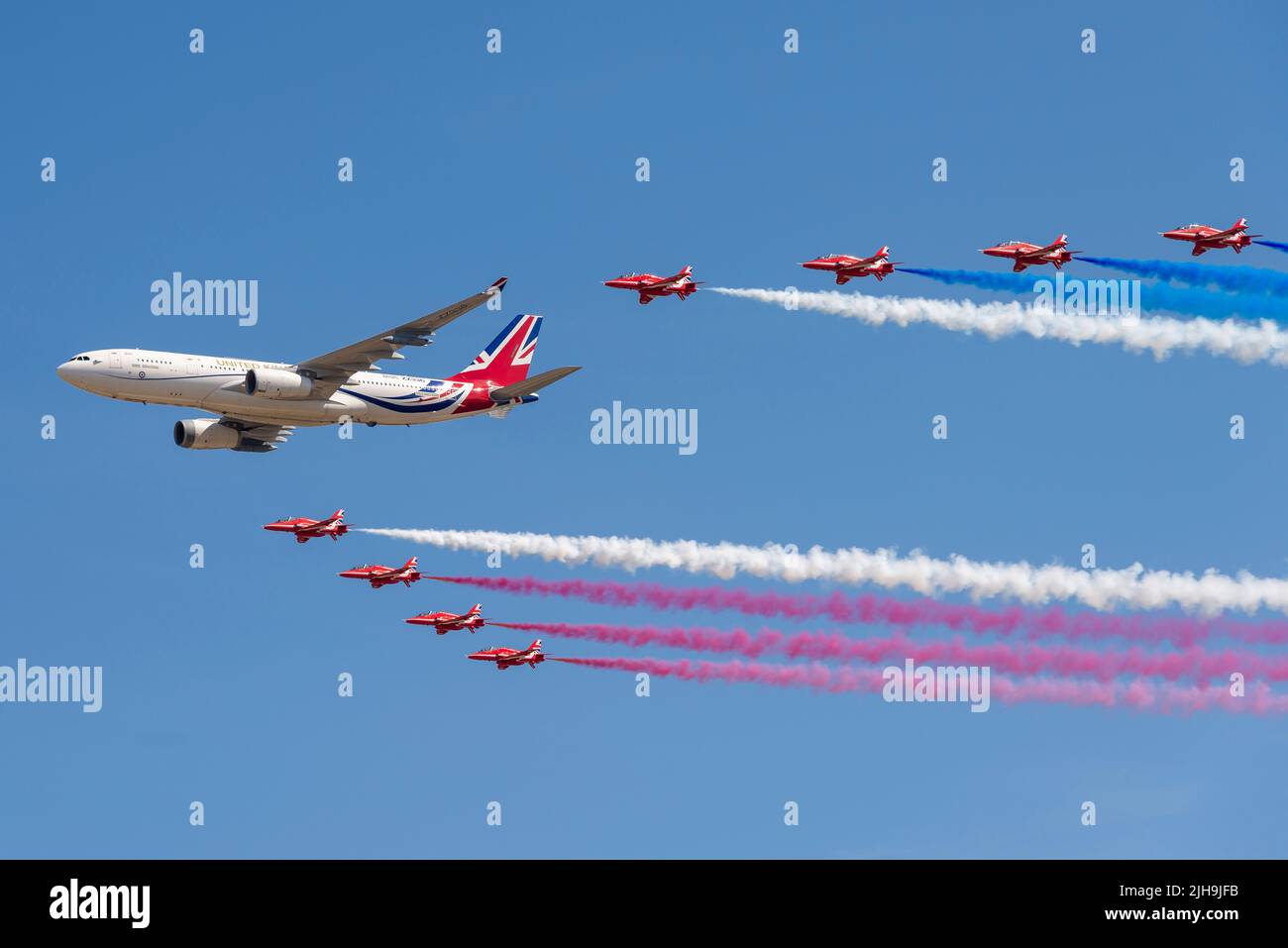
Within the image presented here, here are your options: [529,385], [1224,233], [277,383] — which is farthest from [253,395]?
[1224,233]

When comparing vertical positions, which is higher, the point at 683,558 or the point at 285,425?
the point at 285,425

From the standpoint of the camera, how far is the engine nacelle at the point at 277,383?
101 meters

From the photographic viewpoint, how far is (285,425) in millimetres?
105688

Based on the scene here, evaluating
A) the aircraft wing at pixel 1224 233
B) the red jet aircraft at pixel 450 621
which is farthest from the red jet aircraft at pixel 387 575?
the aircraft wing at pixel 1224 233

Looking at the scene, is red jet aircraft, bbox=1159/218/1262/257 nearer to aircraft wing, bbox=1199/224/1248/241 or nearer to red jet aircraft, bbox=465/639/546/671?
aircraft wing, bbox=1199/224/1248/241

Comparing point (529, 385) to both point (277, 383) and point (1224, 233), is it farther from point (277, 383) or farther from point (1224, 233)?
point (1224, 233)

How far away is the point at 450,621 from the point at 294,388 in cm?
1412

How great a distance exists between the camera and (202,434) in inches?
4195

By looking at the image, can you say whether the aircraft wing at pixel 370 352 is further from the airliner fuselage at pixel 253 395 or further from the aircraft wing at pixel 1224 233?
the aircraft wing at pixel 1224 233

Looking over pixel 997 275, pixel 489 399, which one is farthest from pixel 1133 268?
pixel 489 399

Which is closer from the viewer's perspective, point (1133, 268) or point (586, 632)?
point (1133, 268)

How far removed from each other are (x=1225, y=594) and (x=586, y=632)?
29.6 meters

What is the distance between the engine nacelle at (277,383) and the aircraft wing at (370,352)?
82cm

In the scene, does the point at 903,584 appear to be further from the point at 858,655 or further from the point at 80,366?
the point at 80,366
